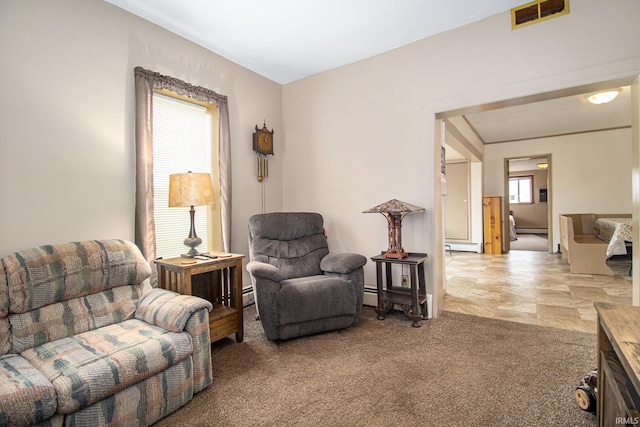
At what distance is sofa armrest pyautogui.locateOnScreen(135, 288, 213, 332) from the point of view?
5.76 feet

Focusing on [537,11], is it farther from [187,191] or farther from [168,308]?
[168,308]

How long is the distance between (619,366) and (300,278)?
2.07 metres

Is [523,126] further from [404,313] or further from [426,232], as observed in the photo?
[404,313]

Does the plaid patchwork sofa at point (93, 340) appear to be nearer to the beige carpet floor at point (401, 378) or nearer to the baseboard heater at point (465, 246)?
the beige carpet floor at point (401, 378)

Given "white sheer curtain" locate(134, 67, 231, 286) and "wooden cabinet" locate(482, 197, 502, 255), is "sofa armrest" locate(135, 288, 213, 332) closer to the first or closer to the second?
"white sheer curtain" locate(134, 67, 231, 286)

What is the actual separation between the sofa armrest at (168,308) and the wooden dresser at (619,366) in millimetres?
1840

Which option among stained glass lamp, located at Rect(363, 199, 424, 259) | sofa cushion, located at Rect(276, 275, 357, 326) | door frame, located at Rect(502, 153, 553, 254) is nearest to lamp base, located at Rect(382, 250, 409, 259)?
stained glass lamp, located at Rect(363, 199, 424, 259)

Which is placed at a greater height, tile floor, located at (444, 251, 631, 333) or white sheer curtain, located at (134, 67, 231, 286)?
white sheer curtain, located at (134, 67, 231, 286)

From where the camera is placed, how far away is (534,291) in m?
3.79

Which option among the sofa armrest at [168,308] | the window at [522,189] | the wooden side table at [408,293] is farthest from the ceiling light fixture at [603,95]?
the window at [522,189]

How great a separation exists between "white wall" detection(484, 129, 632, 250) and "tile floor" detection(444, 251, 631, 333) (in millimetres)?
1313

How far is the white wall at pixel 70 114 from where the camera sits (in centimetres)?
188

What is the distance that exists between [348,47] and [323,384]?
9.82 ft

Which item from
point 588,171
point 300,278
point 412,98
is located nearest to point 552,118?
point 588,171
